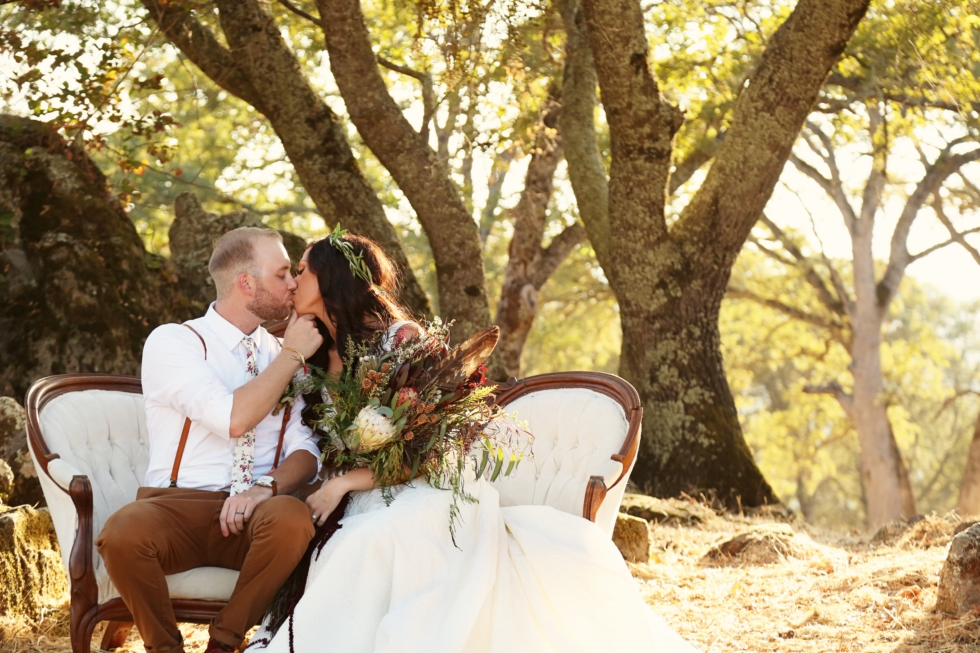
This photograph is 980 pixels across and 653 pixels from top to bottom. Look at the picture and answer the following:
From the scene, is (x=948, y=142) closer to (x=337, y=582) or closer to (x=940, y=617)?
(x=940, y=617)

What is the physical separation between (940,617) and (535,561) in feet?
6.94

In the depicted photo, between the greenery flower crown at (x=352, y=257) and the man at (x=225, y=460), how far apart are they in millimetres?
242

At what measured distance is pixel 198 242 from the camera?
859 centimetres

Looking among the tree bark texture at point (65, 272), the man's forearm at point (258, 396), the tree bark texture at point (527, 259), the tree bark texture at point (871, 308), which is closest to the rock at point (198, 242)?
the tree bark texture at point (65, 272)

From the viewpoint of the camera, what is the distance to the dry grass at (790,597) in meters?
4.40

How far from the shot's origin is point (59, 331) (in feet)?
23.8

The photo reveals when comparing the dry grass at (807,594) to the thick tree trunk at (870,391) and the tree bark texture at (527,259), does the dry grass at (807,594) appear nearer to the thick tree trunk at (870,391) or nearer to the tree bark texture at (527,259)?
the tree bark texture at (527,259)

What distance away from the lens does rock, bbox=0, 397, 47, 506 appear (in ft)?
18.2

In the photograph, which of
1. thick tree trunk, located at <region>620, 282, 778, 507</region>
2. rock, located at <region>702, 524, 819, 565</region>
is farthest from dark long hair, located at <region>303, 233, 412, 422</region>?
thick tree trunk, located at <region>620, 282, 778, 507</region>

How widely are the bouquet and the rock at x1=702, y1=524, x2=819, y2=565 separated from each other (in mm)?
3043

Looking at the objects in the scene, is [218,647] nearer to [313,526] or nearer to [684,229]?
[313,526]

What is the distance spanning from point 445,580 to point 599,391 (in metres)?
1.67

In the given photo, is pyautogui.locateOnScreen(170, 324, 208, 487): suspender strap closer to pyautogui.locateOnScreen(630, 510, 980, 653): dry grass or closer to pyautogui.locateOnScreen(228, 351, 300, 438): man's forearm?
pyautogui.locateOnScreen(228, 351, 300, 438): man's forearm

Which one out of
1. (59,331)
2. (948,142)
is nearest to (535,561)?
(59,331)
